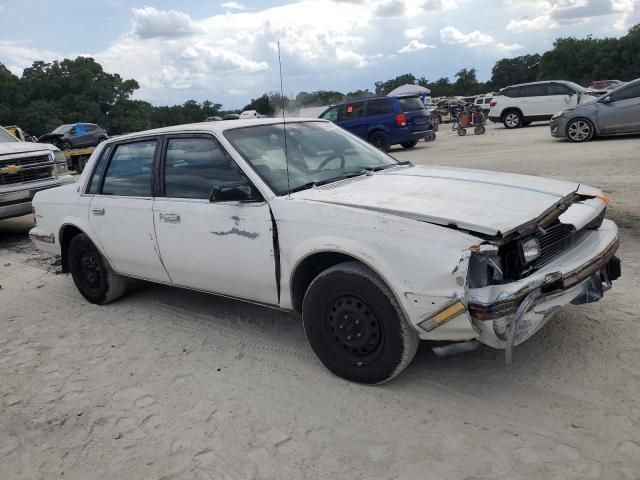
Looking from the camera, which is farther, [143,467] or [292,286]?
[292,286]

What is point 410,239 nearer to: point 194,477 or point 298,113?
point 194,477

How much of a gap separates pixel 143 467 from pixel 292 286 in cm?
136

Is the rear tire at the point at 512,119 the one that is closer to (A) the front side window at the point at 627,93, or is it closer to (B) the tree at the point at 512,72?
(A) the front side window at the point at 627,93

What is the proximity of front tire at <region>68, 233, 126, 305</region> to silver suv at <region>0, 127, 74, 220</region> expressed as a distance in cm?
392

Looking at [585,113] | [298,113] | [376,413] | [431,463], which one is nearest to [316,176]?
[298,113]

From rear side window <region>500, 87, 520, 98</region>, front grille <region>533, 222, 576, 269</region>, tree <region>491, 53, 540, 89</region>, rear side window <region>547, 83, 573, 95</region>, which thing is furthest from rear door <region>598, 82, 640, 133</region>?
tree <region>491, 53, 540, 89</region>

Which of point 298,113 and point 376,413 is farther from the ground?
point 298,113

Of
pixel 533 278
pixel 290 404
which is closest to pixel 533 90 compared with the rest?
pixel 533 278

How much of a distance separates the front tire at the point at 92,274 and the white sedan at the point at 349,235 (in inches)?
7.6

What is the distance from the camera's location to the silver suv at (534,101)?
1927 centimetres

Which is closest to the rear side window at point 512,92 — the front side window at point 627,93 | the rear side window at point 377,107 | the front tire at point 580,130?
the rear side window at point 377,107

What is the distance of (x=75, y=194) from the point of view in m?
5.24

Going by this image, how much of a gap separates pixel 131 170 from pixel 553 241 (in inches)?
135

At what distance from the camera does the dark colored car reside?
912 inches
